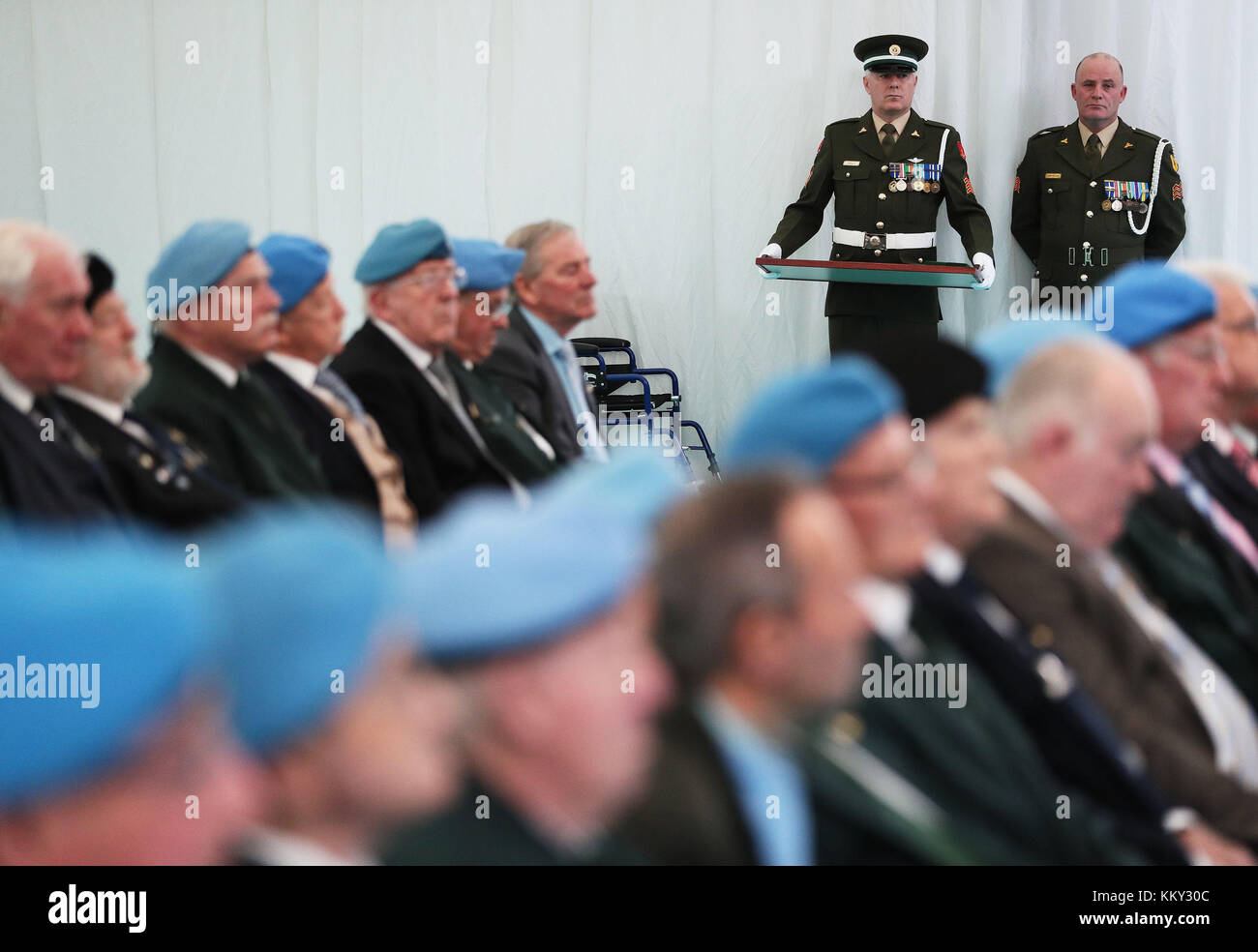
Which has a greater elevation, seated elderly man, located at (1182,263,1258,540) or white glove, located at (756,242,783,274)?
white glove, located at (756,242,783,274)

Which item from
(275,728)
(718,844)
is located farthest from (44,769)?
(718,844)

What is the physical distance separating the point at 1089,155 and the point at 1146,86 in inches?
23.5

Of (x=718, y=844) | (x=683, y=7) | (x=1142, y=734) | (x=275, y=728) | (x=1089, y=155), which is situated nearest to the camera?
(x=275, y=728)

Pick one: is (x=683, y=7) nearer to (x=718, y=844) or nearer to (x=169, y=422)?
(x=169, y=422)

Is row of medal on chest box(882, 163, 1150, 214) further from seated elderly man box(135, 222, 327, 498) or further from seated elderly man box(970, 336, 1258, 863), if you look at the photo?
seated elderly man box(970, 336, 1258, 863)

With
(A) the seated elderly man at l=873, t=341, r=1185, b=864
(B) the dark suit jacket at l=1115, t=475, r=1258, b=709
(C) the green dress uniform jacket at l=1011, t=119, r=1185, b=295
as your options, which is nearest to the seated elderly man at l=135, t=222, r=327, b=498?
(A) the seated elderly man at l=873, t=341, r=1185, b=864

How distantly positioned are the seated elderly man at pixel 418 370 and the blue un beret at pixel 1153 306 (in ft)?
4.57

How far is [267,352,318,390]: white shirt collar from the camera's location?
138 inches

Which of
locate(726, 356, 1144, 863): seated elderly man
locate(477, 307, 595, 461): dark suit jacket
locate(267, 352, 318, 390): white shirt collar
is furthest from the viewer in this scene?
locate(477, 307, 595, 461): dark suit jacket

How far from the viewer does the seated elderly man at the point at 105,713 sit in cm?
94

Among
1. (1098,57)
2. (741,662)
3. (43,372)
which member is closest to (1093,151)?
(1098,57)

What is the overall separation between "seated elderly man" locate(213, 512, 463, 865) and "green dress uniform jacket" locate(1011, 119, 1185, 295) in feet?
22.6

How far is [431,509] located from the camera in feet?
11.5

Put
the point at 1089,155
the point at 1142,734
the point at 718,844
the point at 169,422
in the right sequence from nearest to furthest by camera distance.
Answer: the point at 718,844, the point at 1142,734, the point at 169,422, the point at 1089,155
